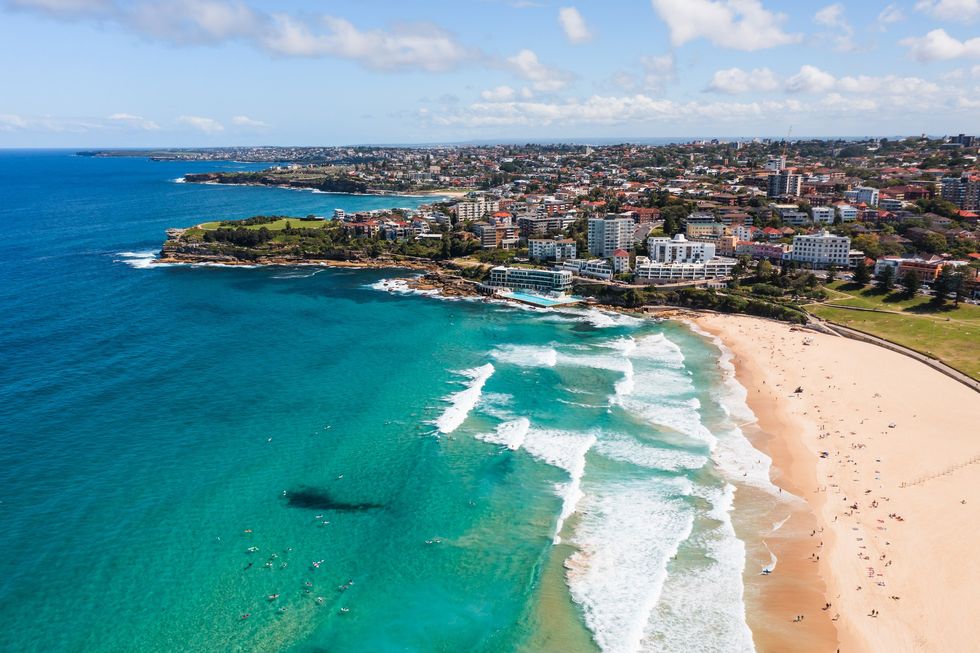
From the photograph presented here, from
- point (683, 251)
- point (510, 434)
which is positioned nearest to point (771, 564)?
point (510, 434)

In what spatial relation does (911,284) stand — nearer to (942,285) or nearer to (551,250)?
(942,285)

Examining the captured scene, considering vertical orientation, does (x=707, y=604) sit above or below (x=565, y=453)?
below

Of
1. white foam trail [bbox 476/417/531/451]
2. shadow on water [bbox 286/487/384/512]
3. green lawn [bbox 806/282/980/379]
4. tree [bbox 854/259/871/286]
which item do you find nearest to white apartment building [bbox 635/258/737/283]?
green lawn [bbox 806/282/980/379]

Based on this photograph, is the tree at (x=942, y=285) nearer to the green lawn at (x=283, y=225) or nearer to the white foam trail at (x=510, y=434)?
the white foam trail at (x=510, y=434)

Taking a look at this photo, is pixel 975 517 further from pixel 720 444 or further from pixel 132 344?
pixel 132 344

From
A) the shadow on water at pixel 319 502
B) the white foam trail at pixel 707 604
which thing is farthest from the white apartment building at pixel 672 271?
the shadow on water at pixel 319 502

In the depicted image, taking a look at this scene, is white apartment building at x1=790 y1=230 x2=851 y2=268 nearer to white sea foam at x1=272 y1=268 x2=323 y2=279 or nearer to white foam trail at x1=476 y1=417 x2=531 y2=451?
white foam trail at x1=476 y1=417 x2=531 y2=451

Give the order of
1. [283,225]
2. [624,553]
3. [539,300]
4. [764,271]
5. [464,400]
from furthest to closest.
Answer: [283,225] < [539,300] < [764,271] < [464,400] < [624,553]
